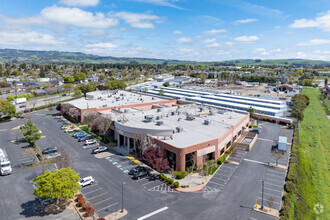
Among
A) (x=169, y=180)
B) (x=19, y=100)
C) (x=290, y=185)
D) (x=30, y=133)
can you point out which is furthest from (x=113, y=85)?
(x=290, y=185)

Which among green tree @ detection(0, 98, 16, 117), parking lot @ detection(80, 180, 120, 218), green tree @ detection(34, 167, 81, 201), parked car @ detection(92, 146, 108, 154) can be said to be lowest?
parking lot @ detection(80, 180, 120, 218)

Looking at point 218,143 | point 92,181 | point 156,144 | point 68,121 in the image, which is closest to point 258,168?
point 218,143

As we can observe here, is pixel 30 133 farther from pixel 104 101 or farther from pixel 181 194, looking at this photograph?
pixel 181 194

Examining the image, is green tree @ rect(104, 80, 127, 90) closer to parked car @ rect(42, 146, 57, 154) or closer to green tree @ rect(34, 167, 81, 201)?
parked car @ rect(42, 146, 57, 154)

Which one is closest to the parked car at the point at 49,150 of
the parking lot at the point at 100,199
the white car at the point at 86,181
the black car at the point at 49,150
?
the black car at the point at 49,150

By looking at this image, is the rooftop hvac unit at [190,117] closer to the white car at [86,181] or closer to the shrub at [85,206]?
the white car at [86,181]

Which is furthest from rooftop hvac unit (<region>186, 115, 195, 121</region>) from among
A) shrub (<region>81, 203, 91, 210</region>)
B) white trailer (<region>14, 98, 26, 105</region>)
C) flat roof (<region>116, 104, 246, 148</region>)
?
white trailer (<region>14, 98, 26, 105</region>)

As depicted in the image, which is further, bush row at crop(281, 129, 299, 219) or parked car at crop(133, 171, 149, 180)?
parked car at crop(133, 171, 149, 180)
